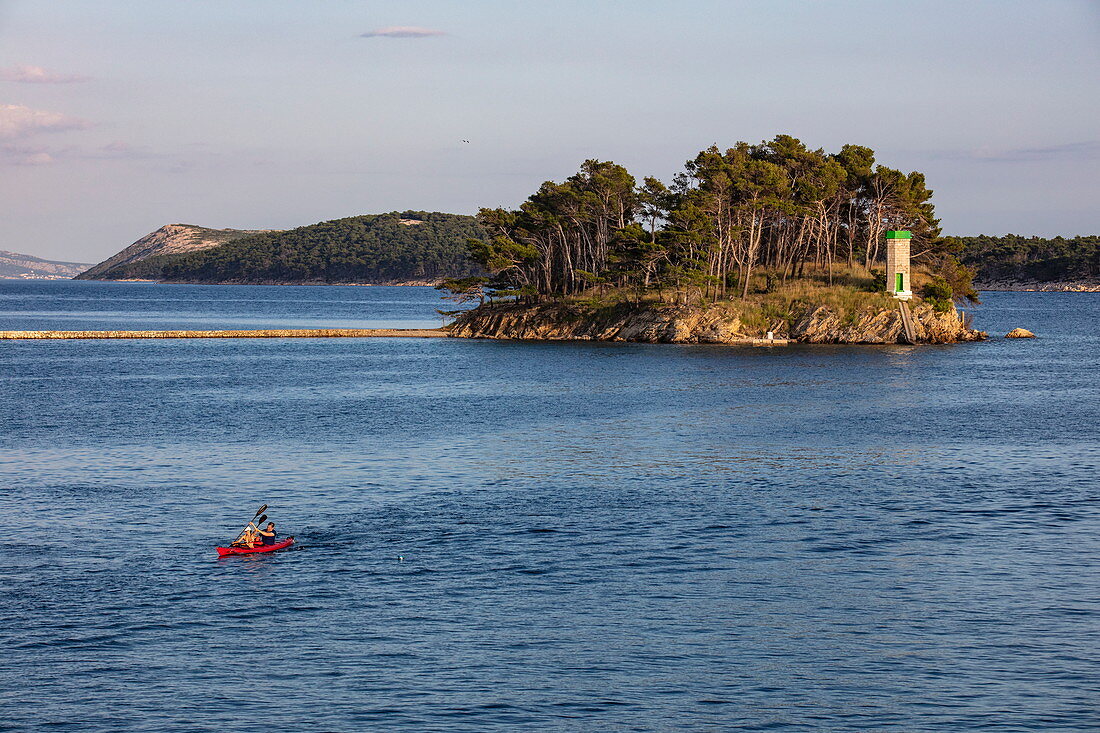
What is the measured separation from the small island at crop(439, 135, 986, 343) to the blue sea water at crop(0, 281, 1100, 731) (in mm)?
53987

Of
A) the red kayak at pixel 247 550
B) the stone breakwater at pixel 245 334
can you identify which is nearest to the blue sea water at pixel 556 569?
the red kayak at pixel 247 550

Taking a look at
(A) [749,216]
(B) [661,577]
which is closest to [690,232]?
(A) [749,216]

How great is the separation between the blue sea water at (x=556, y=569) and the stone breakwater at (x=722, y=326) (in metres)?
51.5

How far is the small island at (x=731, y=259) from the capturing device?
12975 centimetres

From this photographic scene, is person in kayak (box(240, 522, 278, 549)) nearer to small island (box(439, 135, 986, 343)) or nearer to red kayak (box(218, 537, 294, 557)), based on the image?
red kayak (box(218, 537, 294, 557))

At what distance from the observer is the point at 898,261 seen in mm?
125375

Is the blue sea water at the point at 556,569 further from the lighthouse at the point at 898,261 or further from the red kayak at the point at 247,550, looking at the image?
the lighthouse at the point at 898,261

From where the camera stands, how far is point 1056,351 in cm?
12912

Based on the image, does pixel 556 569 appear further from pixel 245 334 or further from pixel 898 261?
pixel 245 334

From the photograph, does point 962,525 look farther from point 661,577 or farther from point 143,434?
point 143,434

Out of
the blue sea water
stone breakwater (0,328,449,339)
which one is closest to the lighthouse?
the blue sea water

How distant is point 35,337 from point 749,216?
9520 cm

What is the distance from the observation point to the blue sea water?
25203mm

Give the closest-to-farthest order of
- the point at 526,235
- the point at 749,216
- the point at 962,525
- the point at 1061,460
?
the point at 962,525 → the point at 1061,460 → the point at 749,216 → the point at 526,235
